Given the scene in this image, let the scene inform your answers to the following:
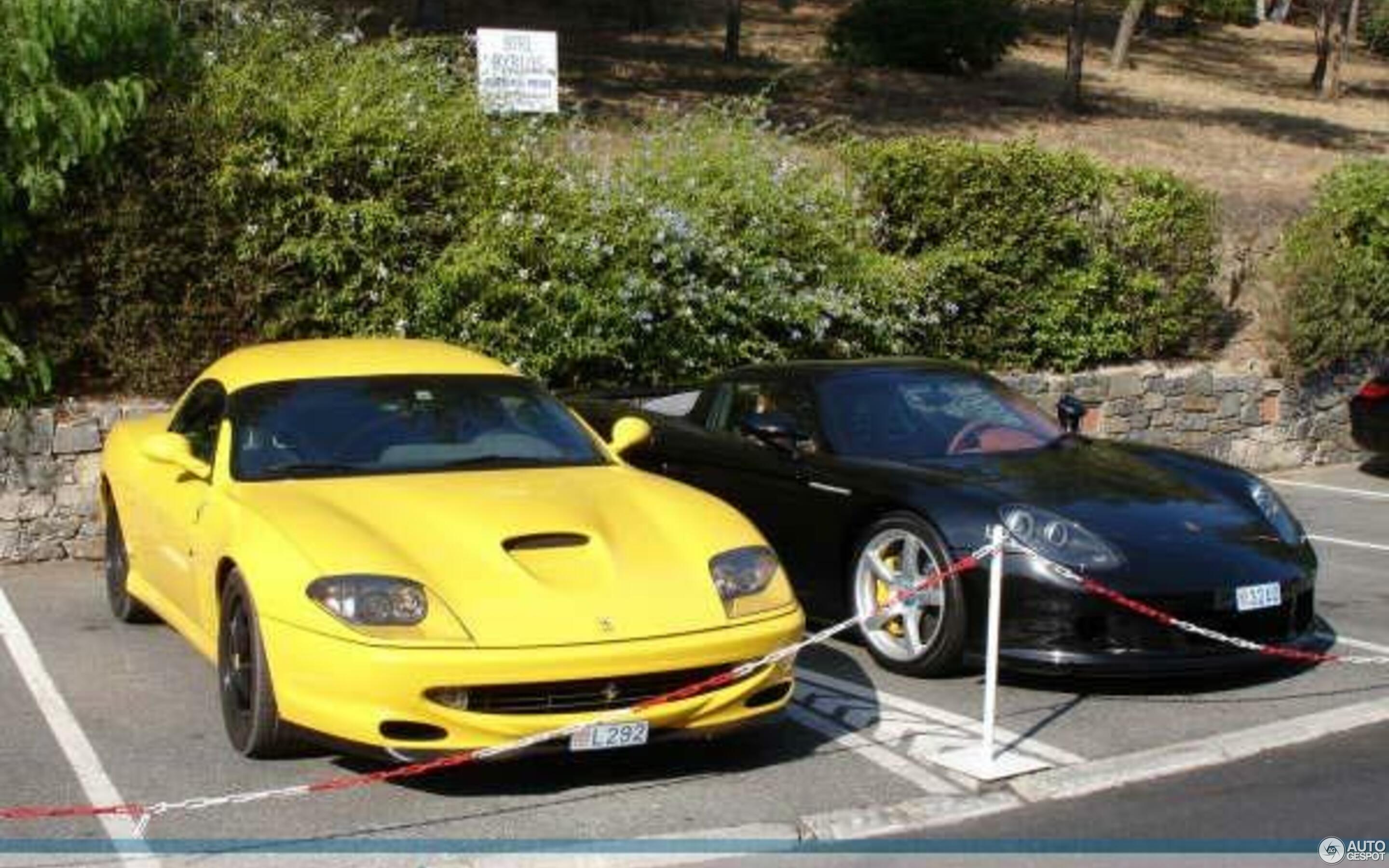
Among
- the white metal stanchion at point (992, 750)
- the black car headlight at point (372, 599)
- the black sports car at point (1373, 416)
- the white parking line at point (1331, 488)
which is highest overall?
the black car headlight at point (372, 599)

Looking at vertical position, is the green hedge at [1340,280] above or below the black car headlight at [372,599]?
below

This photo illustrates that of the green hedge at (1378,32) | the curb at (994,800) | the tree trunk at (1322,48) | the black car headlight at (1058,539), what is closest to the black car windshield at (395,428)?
the black car headlight at (1058,539)

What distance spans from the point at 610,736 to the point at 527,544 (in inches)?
29.6

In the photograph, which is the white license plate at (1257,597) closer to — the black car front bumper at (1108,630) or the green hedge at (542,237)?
the black car front bumper at (1108,630)

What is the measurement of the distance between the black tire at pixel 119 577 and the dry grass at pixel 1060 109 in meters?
8.19

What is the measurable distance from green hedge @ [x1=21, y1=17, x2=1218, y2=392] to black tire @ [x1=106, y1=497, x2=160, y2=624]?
204cm

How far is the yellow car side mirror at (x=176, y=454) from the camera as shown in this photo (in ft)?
20.4

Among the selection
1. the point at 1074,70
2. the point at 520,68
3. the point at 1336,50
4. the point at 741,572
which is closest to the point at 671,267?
the point at 520,68

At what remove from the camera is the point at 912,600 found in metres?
6.86

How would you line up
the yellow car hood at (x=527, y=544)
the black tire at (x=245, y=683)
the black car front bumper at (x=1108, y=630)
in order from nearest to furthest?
the yellow car hood at (x=527, y=544) < the black tire at (x=245, y=683) < the black car front bumper at (x=1108, y=630)

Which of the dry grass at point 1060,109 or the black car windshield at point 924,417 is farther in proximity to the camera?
the dry grass at point 1060,109

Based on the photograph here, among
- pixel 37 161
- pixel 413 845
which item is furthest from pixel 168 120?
pixel 413 845

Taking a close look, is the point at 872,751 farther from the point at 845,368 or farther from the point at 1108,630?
the point at 845,368

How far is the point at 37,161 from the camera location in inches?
357
